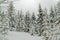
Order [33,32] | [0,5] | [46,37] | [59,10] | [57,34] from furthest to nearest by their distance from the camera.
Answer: [33,32] < [46,37] < [59,10] < [57,34] < [0,5]

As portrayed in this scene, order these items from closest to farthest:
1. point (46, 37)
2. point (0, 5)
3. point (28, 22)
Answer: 1. point (0, 5)
2. point (46, 37)
3. point (28, 22)

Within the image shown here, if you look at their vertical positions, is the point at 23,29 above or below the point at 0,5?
below

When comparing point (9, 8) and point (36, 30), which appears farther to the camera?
point (9, 8)

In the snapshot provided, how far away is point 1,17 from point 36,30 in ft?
172

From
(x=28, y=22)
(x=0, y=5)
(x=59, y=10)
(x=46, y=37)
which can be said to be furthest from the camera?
(x=28, y=22)

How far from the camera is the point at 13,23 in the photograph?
236ft

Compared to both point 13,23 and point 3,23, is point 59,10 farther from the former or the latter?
point 13,23

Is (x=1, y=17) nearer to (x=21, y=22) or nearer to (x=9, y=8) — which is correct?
(x=21, y=22)

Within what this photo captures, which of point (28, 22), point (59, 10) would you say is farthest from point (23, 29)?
point (59, 10)

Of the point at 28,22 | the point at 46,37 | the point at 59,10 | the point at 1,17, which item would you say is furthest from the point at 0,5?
the point at 28,22

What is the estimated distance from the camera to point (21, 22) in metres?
74.8

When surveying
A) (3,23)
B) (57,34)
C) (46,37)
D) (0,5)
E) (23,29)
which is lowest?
(23,29)

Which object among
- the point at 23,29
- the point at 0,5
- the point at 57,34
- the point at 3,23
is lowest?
the point at 23,29

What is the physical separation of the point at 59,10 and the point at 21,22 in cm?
5239
